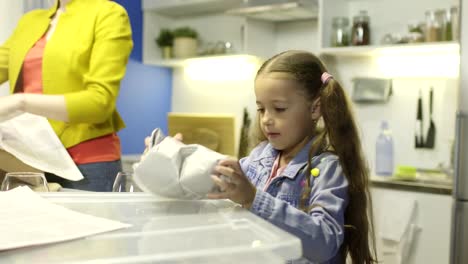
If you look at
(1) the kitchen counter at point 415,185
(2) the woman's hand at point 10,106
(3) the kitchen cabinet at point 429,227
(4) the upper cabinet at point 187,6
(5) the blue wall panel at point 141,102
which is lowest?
(3) the kitchen cabinet at point 429,227

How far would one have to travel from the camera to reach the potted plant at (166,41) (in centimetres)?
352

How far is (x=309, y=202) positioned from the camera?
3.21 feet

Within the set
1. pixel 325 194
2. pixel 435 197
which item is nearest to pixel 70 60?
pixel 325 194

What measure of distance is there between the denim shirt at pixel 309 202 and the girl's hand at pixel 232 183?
2.0 inches

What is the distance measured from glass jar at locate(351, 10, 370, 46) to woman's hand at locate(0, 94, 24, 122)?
6.40ft

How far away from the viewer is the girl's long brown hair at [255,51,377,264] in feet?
3.34

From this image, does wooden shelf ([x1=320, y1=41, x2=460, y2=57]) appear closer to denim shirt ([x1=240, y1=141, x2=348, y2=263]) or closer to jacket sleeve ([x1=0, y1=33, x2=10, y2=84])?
denim shirt ([x1=240, y1=141, x2=348, y2=263])

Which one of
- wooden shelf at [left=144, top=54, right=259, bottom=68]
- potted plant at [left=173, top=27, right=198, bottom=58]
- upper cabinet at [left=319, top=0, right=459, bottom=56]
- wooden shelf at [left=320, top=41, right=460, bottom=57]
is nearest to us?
wooden shelf at [left=320, top=41, right=460, bottom=57]

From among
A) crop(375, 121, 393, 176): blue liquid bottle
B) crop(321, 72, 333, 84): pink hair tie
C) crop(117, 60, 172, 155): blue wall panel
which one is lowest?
crop(375, 121, 393, 176): blue liquid bottle

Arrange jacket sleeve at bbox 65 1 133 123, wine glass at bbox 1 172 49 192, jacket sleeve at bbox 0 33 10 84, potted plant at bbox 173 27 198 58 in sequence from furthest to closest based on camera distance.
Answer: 1. potted plant at bbox 173 27 198 58
2. jacket sleeve at bbox 0 33 10 84
3. jacket sleeve at bbox 65 1 133 123
4. wine glass at bbox 1 172 49 192

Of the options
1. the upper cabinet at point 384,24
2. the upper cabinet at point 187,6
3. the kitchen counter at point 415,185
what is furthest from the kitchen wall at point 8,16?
the kitchen counter at point 415,185

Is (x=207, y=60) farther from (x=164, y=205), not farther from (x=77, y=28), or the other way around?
(x=164, y=205)

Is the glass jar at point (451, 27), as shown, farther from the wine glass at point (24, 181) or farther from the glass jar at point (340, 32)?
the wine glass at point (24, 181)

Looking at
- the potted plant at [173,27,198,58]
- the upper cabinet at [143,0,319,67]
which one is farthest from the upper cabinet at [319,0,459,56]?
the potted plant at [173,27,198,58]
